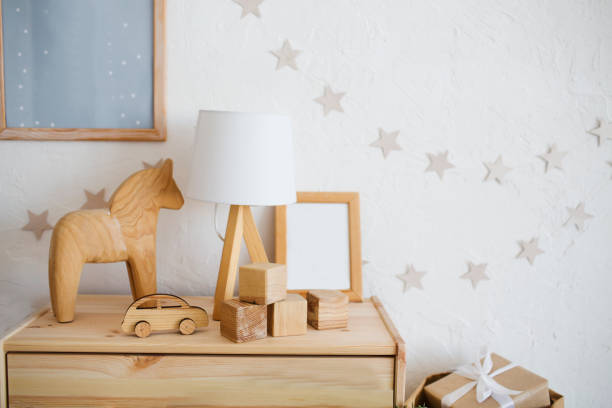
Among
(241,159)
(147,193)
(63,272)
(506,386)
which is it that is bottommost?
(506,386)

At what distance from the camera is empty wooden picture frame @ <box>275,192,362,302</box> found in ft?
4.43

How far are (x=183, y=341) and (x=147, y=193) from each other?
416mm

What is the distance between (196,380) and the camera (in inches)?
39.9

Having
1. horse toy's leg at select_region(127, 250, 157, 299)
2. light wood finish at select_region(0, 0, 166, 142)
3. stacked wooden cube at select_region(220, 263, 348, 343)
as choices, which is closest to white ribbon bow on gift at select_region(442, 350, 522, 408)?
stacked wooden cube at select_region(220, 263, 348, 343)

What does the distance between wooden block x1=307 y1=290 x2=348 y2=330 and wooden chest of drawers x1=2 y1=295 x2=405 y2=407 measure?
5cm

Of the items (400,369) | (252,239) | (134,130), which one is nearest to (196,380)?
(252,239)

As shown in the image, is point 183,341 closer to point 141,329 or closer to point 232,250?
point 141,329

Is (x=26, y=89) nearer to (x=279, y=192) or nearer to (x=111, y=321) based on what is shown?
(x=111, y=321)

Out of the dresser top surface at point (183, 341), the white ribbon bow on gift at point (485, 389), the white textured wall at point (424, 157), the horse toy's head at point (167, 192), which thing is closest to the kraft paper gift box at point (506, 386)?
the white ribbon bow on gift at point (485, 389)

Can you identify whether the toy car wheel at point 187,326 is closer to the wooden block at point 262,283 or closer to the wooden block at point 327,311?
the wooden block at point 262,283

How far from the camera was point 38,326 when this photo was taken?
107 centimetres

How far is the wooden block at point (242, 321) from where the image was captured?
1.00 m

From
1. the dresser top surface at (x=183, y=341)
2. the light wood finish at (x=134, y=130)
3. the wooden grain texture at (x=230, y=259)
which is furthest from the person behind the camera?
the light wood finish at (x=134, y=130)

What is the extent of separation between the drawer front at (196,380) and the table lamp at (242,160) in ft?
1.25
